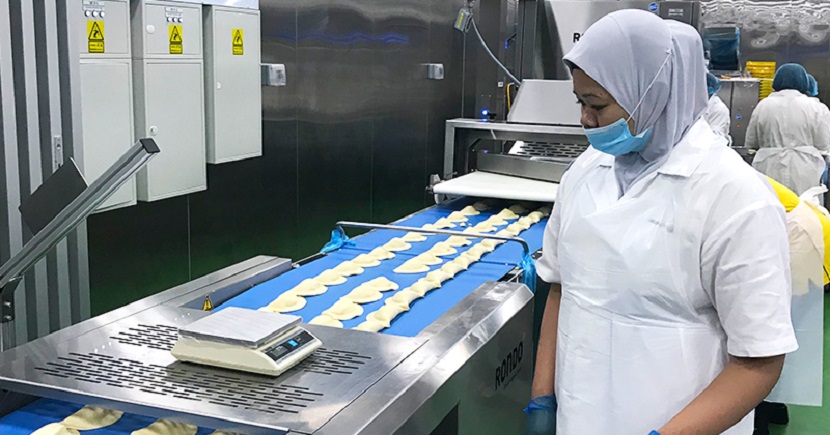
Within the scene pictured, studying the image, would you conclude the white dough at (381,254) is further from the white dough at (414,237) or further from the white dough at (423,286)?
the white dough at (423,286)

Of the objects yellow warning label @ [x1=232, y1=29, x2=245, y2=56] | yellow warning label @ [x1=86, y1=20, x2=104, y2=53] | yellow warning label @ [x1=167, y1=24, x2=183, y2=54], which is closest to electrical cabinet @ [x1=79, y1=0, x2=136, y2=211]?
yellow warning label @ [x1=86, y1=20, x2=104, y2=53]

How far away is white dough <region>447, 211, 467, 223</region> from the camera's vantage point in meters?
3.62

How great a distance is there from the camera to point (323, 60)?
5.36 meters

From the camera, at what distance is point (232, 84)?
13.4 feet

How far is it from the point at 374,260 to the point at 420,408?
4.30ft

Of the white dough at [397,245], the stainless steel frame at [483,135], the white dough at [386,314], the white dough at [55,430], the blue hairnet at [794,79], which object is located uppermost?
the blue hairnet at [794,79]

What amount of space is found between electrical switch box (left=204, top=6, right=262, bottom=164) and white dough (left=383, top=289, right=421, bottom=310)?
1.98 m

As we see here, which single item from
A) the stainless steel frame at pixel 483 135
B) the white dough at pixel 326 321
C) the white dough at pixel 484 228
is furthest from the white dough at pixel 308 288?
the stainless steel frame at pixel 483 135

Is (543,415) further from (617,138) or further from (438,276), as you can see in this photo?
(438,276)

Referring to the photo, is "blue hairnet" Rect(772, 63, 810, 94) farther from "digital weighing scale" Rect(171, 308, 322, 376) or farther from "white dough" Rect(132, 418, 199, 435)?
"white dough" Rect(132, 418, 199, 435)

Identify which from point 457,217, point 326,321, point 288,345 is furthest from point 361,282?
point 457,217

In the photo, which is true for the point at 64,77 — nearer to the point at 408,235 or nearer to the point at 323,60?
the point at 408,235

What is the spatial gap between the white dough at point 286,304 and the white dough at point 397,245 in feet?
2.44

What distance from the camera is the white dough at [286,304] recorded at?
222 cm
